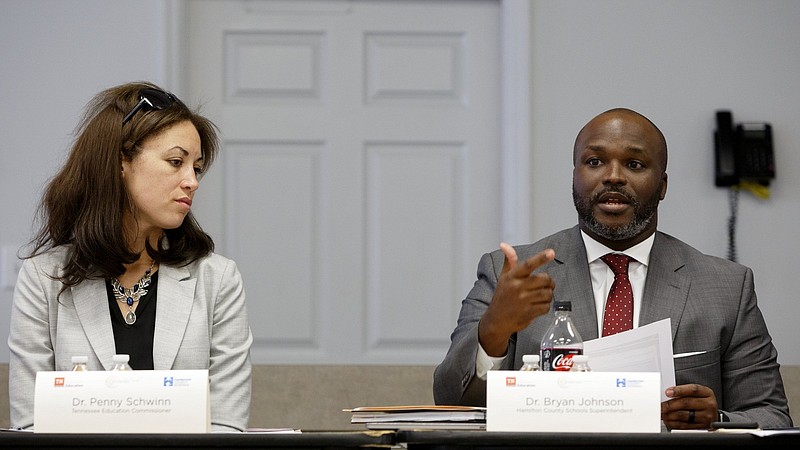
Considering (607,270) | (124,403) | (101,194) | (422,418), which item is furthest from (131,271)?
(607,270)

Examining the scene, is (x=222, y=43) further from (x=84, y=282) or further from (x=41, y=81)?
(x=84, y=282)

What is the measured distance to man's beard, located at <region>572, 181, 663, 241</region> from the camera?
2.27 metres

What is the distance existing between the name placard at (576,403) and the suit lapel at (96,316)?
2.95ft

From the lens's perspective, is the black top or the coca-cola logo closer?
the coca-cola logo

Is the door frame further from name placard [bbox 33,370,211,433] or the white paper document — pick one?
name placard [bbox 33,370,211,433]

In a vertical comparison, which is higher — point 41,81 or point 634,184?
point 41,81

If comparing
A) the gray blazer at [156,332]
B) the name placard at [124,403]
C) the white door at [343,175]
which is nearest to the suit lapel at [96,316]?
the gray blazer at [156,332]

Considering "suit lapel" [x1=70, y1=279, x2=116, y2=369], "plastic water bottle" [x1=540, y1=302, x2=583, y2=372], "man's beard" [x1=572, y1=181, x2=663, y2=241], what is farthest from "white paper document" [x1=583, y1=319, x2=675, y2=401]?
"suit lapel" [x1=70, y1=279, x2=116, y2=369]

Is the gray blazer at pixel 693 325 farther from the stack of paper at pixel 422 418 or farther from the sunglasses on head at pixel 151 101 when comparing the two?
the sunglasses on head at pixel 151 101

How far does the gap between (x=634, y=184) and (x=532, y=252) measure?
0.27 meters

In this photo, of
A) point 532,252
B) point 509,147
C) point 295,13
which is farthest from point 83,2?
point 532,252

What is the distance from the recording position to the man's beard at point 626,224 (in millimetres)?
2270

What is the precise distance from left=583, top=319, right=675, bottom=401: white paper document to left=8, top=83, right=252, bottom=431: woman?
0.72m

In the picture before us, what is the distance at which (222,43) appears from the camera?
3.73 metres
